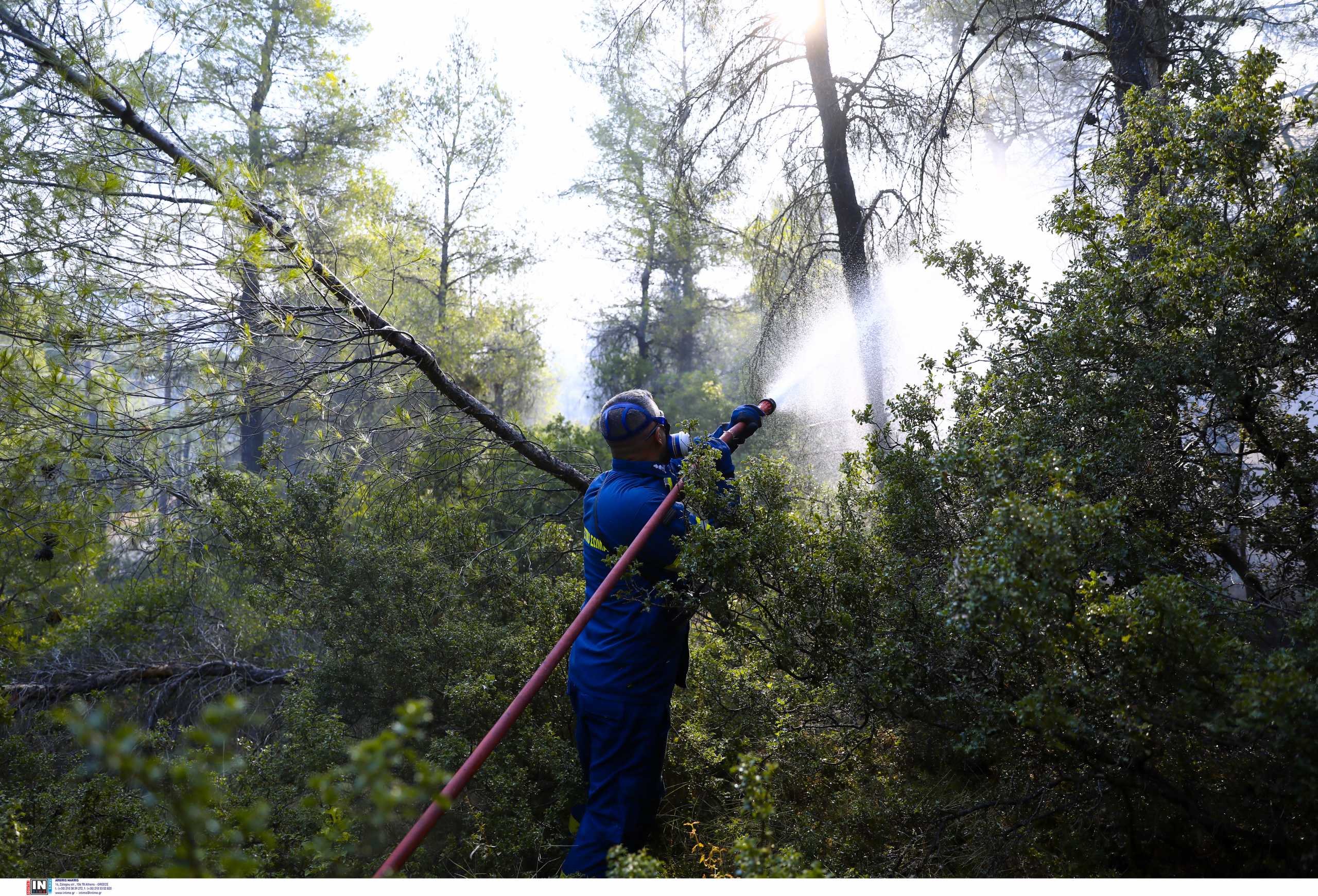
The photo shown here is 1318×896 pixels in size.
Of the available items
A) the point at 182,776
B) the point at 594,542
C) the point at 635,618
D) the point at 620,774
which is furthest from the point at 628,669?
the point at 182,776

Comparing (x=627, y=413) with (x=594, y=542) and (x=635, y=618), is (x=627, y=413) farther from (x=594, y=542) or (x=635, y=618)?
(x=635, y=618)

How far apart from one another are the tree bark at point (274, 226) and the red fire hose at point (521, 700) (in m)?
2.10

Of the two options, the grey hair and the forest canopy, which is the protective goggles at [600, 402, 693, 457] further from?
the forest canopy

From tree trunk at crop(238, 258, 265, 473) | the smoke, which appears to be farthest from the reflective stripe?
the smoke

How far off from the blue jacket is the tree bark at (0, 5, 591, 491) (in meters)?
1.83

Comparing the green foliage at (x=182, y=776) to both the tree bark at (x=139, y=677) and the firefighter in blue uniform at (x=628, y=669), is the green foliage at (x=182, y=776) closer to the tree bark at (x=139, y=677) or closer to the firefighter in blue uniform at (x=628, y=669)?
the firefighter in blue uniform at (x=628, y=669)

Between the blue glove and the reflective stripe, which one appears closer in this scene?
the reflective stripe

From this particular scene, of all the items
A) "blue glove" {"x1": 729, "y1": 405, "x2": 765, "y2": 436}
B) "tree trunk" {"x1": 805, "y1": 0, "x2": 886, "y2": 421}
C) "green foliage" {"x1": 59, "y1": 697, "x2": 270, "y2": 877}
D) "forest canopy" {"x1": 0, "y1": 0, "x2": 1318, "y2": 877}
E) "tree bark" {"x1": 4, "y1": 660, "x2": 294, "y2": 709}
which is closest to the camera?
"green foliage" {"x1": 59, "y1": 697, "x2": 270, "y2": 877}

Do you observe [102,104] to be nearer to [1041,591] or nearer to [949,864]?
[1041,591]

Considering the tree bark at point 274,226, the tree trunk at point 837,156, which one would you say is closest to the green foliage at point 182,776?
the tree bark at point 274,226

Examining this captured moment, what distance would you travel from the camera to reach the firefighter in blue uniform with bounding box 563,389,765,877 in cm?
317

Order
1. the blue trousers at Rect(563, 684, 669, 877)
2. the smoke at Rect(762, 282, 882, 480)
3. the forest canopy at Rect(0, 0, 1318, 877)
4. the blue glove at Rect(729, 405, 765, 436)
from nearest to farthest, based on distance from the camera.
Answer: the forest canopy at Rect(0, 0, 1318, 877) < the blue trousers at Rect(563, 684, 669, 877) < the blue glove at Rect(729, 405, 765, 436) < the smoke at Rect(762, 282, 882, 480)

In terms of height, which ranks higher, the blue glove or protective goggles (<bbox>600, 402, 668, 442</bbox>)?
the blue glove

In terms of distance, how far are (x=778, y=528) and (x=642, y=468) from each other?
87 cm
